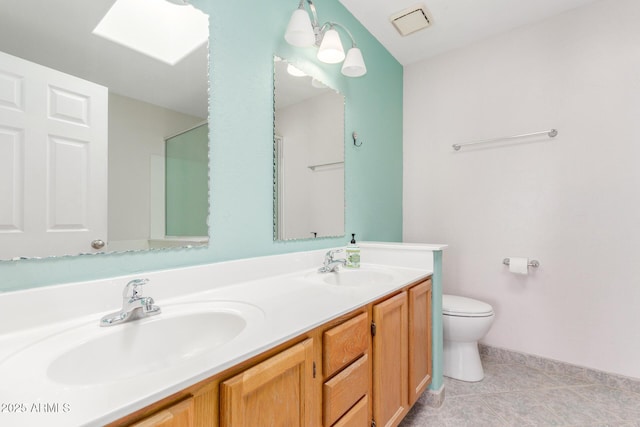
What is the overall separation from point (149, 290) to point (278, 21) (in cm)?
134

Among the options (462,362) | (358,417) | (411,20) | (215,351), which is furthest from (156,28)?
(462,362)

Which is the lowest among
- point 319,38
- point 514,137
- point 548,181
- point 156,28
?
point 548,181

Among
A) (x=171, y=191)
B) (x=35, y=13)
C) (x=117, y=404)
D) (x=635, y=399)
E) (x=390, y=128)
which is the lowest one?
(x=635, y=399)

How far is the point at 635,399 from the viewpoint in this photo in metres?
1.67

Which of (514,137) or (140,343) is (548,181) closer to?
(514,137)

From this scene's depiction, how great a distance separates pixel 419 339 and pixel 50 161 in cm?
161

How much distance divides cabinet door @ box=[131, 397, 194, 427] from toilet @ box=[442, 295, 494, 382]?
1721mm

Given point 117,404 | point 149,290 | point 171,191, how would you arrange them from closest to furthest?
point 117,404 → point 149,290 → point 171,191

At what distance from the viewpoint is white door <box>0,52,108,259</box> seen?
754 millimetres

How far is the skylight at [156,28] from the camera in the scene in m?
0.94

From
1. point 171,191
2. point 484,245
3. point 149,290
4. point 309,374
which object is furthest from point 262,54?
point 484,245

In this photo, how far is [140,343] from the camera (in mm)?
784

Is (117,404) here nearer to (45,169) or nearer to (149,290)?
(149,290)

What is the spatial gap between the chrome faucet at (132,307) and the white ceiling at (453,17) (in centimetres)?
169
